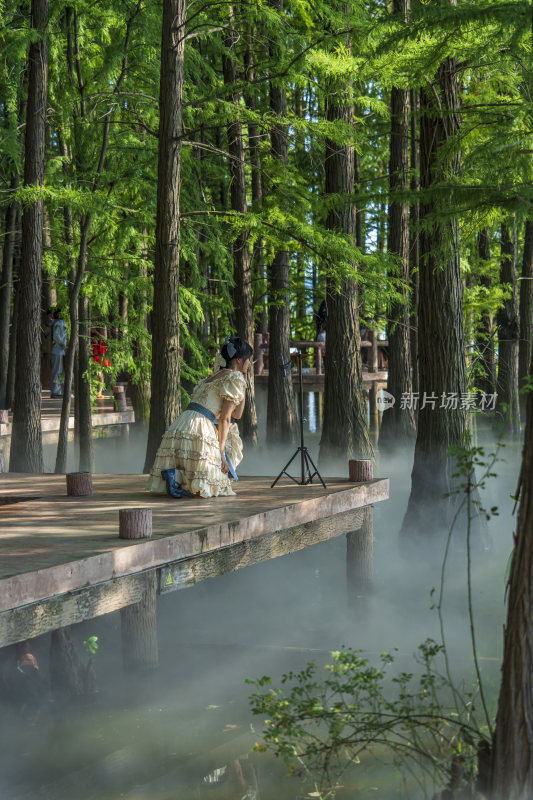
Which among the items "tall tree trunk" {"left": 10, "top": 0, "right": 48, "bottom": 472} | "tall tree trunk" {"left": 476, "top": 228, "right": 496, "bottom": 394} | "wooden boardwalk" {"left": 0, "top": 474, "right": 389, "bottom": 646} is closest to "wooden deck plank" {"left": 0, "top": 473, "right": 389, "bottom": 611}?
"wooden boardwalk" {"left": 0, "top": 474, "right": 389, "bottom": 646}

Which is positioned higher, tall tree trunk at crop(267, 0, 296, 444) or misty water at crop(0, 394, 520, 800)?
tall tree trunk at crop(267, 0, 296, 444)

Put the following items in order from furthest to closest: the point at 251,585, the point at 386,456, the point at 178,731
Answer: the point at 386,456 < the point at 251,585 < the point at 178,731

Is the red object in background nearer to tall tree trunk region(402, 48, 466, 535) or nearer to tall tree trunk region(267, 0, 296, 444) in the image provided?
tall tree trunk region(267, 0, 296, 444)

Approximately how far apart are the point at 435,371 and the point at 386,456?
7248 millimetres

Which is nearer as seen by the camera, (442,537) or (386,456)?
(442,537)

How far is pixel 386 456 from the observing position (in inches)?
697

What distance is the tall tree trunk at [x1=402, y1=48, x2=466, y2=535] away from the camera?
403 inches

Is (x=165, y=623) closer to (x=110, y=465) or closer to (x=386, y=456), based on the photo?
(x=110, y=465)

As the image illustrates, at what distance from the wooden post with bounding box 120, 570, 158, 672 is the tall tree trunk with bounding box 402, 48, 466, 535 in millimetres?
4457

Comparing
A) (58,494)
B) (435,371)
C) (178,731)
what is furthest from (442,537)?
(178,731)

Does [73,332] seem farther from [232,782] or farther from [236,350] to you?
[232,782]

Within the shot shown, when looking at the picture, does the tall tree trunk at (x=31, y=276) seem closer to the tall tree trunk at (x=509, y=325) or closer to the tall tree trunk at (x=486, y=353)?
the tall tree trunk at (x=486, y=353)

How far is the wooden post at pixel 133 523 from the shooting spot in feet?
21.4

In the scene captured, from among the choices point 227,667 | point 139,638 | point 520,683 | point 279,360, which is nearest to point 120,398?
point 279,360
